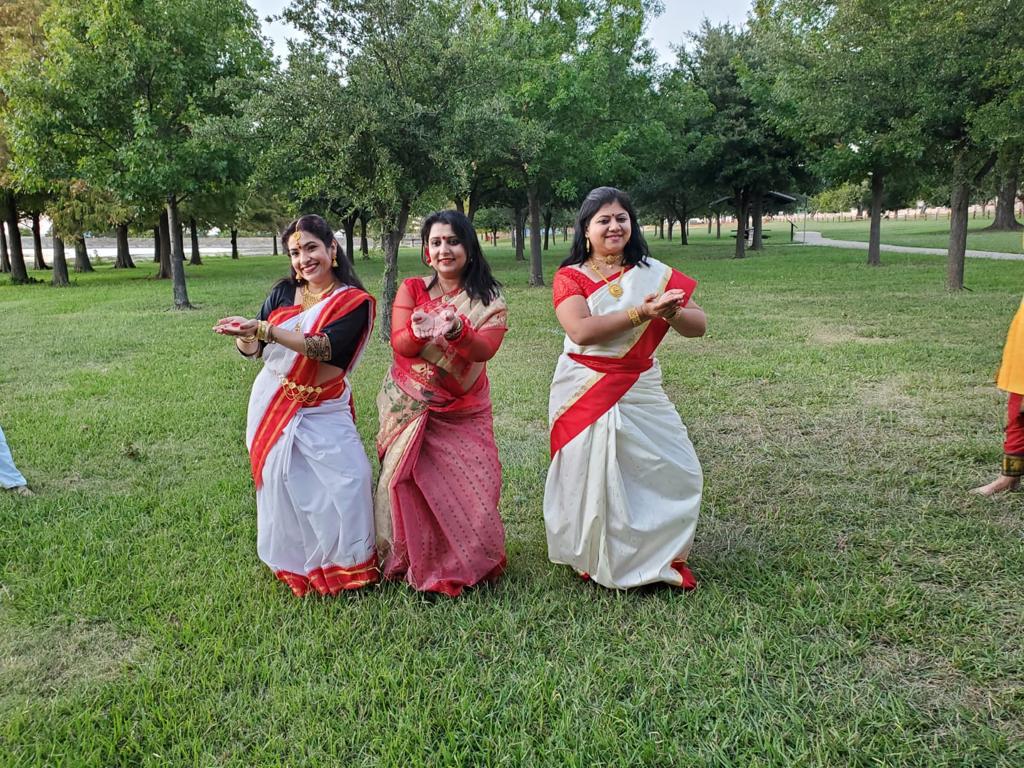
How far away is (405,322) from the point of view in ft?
10.6

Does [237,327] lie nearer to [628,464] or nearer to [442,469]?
[442,469]

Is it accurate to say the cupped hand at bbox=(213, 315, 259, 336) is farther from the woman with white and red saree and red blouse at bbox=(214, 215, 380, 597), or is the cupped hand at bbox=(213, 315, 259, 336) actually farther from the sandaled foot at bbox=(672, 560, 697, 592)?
the sandaled foot at bbox=(672, 560, 697, 592)

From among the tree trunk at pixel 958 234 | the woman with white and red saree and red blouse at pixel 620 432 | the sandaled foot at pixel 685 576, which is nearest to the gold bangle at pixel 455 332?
the woman with white and red saree and red blouse at pixel 620 432

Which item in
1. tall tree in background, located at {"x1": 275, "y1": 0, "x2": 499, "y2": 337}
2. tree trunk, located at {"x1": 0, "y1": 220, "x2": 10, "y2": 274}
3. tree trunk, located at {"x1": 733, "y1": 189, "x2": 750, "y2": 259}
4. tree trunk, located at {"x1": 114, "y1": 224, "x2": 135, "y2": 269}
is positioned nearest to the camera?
tall tree in background, located at {"x1": 275, "y1": 0, "x2": 499, "y2": 337}

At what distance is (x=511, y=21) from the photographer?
1722 centimetres

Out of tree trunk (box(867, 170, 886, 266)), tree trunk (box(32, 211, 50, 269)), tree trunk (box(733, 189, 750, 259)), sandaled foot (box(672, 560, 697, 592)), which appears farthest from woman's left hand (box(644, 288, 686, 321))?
tree trunk (box(733, 189, 750, 259))

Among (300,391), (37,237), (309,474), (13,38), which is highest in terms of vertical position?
(13,38)

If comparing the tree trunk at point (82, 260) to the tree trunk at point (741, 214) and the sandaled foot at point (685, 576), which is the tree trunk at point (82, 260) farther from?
the sandaled foot at point (685, 576)

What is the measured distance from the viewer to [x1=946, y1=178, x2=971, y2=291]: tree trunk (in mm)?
13914

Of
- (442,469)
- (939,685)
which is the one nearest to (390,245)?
(442,469)

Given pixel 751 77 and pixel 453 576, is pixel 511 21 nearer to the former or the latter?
pixel 751 77

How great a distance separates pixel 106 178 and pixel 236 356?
672cm

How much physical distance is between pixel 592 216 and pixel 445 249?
0.67 metres

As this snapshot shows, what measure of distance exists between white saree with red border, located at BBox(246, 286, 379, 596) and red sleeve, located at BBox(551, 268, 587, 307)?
863 millimetres
